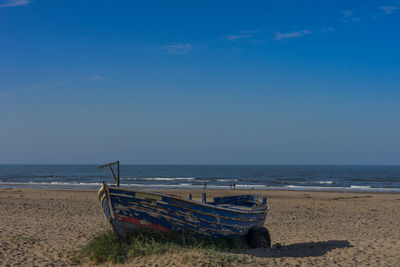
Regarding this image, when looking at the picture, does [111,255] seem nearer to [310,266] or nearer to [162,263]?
[162,263]

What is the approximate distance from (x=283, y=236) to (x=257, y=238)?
276 cm

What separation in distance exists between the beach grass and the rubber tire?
3.88ft

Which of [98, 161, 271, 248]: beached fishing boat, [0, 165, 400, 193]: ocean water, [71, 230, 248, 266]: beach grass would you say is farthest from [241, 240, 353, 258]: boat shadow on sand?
[0, 165, 400, 193]: ocean water

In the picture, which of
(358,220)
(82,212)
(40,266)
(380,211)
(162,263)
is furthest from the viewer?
(380,211)

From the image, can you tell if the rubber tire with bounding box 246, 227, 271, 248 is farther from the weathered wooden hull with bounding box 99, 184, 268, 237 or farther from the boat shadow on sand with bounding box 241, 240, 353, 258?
the weathered wooden hull with bounding box 99, 184, 268, 237

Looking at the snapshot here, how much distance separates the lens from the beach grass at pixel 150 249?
25.8 feet

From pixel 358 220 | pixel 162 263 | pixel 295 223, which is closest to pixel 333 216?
pixel 358 220

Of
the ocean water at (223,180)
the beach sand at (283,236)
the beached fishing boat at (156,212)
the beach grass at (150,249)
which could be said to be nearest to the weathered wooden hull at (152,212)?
the beached fishing boat at (156,212)

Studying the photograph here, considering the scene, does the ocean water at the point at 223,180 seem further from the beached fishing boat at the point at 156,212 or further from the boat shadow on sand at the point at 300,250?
the beached fishing boat at the point at 156,212

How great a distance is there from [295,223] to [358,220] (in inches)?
122

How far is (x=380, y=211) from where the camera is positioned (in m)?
20.2

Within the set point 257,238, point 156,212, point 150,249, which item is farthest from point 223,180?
point 150,249

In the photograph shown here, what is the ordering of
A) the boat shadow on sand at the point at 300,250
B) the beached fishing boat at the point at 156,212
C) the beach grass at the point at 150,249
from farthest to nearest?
the boat shadow on sand at the point at 300,250 < the beached fishing boat at the point at 156,212 < the beach grass at the point at 150,249

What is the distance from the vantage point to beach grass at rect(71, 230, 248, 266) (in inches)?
310
